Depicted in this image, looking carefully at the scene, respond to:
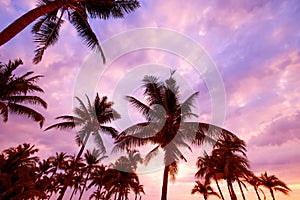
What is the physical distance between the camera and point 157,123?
15750 millimetres

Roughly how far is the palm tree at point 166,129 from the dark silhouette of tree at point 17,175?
804 centimetres

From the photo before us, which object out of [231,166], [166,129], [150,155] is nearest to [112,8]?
[166,129]

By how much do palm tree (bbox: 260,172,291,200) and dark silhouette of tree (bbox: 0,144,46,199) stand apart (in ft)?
128

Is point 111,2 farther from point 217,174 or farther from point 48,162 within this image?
point 48,162

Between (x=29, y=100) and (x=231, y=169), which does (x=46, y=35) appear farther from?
(x=231, y=169)

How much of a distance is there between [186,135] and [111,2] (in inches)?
414

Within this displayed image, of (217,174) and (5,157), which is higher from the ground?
(217,174)

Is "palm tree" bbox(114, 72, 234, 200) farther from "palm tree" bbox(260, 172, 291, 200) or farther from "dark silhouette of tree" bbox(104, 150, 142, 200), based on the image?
"palm tree" bbox(260, 172, 291, 200)

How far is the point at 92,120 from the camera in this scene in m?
27.0

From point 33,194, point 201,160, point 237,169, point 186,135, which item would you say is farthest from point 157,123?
point 201,160

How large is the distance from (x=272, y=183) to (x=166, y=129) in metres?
34.9

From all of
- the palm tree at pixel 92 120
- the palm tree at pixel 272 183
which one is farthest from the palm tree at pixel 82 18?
the palm tree at pixel 272 183

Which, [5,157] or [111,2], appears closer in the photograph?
[111,2]

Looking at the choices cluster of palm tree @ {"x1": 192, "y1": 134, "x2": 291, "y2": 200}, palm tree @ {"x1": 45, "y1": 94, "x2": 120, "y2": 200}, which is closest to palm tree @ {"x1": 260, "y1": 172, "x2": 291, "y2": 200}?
cluster of palm tree @ {"x1": 192, "y1": 134, "x2": 291, "y2": 200}
